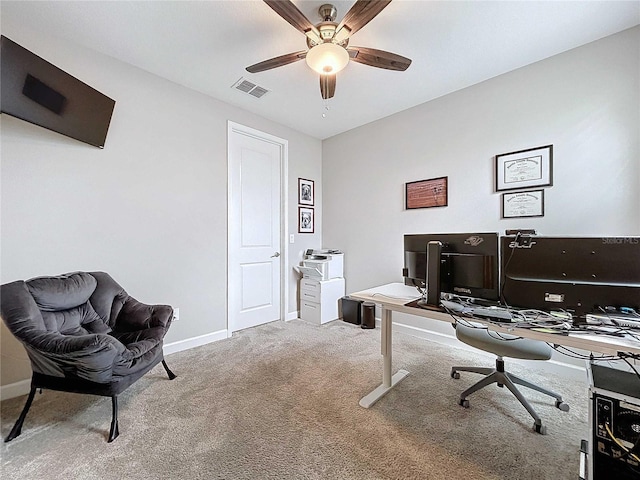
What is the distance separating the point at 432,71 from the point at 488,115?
74 cm

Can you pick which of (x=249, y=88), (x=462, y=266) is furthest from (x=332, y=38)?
(x=462, y=266)

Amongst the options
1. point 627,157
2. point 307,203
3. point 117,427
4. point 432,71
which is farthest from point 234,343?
point 627,157

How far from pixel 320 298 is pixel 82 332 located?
2446mm

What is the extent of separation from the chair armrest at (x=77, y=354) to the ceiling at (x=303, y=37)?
218 cm

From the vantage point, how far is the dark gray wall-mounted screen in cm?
162

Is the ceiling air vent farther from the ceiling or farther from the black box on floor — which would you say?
the black box on floor

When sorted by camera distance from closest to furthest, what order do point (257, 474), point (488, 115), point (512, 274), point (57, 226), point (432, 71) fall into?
1. point (257, 474)
2. point (512, 274)
3. point (57, 226)
4. point (432, 71)
5. point (488, 115)

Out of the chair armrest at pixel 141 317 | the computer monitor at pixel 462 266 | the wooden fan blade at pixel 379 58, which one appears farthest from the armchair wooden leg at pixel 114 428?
Answer: the wooden fan blade at pixel 379 58

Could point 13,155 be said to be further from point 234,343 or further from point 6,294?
point 234,343

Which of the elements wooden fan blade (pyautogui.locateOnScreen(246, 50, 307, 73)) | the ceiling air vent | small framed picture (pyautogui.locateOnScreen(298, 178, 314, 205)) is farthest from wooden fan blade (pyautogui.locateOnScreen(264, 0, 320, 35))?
small framed picture (pyautogui.locateOnScreen(298, 178, 314, 205))

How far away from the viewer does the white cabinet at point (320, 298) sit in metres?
3.66

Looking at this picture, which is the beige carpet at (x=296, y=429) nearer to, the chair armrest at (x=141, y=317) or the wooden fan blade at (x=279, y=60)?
the chair armrest at (x=141, y=317)

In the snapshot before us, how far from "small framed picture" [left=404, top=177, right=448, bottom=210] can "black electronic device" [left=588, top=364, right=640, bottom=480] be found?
2.16 m

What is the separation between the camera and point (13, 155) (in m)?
1.93
